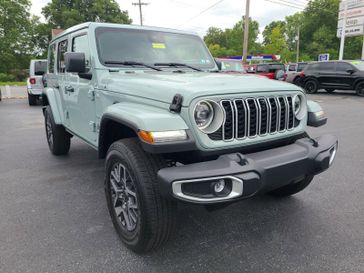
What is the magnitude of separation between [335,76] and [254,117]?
14.8m

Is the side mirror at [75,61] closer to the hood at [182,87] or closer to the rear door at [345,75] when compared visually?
the hood at [182,87]

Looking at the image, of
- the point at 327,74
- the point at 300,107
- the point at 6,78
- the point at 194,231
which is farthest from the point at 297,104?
the point at 6,78

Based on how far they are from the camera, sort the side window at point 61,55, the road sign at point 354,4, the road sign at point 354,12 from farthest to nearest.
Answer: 1. the road sign at point 354,12
2. the road sign at point 354,4
3. the side window at point 61,55

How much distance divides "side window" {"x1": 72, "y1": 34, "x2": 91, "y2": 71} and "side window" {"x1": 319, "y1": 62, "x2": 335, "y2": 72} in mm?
14369

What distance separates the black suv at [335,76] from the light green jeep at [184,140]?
13543 mm

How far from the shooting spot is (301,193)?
3699mm

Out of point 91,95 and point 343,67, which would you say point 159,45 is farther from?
point 343,67

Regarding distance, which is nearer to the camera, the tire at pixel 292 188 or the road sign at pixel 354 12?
the tire at pixel 292 188

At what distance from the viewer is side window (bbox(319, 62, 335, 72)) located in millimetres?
15258

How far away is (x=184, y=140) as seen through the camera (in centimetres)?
208

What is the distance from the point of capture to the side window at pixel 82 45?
3.43 meters

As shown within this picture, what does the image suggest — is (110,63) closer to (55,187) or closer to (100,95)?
(100,95)

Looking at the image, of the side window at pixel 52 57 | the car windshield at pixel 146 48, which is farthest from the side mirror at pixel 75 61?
the side window at pixel 52 57

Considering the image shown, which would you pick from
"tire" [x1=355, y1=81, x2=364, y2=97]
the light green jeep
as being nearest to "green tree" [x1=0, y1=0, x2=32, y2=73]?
"tire" [x1=355, y1=81, x2=364, y2=97]
